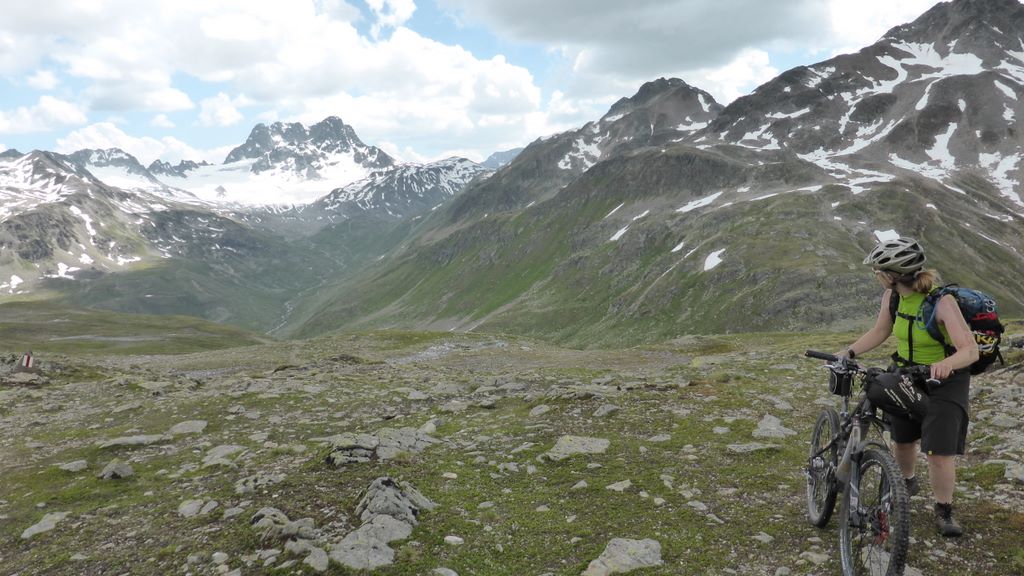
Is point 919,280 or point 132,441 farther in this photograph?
point 132,441

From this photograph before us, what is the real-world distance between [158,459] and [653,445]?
1322 cm

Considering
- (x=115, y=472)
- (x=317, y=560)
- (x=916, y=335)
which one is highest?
(x=916, y=335)

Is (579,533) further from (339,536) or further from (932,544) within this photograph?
(932,544)

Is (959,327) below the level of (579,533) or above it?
above

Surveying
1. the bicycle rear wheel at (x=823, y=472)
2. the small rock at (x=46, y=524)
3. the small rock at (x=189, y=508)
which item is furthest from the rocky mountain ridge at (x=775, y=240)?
the small rock at (x=46, y=524)

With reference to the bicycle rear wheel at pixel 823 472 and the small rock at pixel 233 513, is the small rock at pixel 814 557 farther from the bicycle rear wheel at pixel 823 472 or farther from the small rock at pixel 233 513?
the small rock at pixel 233 513

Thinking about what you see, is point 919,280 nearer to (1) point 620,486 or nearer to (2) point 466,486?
(1) point 620,486

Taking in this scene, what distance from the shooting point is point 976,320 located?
23.6 ft

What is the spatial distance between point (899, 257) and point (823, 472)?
3555 millimetres

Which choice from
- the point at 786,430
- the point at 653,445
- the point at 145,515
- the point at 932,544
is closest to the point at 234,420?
the point at 145,515

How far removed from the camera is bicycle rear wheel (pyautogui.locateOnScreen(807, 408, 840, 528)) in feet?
27.0

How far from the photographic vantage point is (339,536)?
28.8 ft

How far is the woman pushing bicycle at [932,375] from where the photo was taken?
710 centimetres

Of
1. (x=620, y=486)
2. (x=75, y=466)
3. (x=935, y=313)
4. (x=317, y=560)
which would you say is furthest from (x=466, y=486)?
(x=75, y=466)
